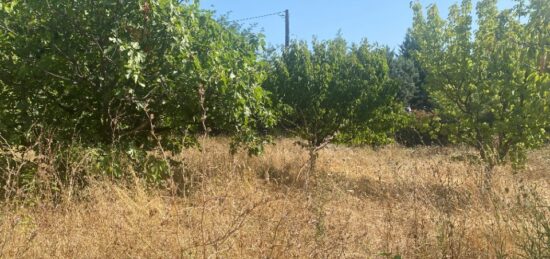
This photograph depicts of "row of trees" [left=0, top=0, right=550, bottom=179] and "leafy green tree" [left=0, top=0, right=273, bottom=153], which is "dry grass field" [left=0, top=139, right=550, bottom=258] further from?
"leafy green tree" [left=0, top=0, right=273, bottom=153]

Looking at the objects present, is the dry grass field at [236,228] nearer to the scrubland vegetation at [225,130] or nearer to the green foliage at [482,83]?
the scrubland vegetation at [225,130]

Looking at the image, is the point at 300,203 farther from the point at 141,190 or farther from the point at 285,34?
the point at 285,34

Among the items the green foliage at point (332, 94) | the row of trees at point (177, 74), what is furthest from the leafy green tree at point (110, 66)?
the green foliage at point (332, 94)

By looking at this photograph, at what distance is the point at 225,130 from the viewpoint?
5770mm

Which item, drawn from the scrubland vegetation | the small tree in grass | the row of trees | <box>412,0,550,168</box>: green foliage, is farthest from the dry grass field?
the small tree in grass

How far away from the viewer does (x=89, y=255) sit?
2939mm

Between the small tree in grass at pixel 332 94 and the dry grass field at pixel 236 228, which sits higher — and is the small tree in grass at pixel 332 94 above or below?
above

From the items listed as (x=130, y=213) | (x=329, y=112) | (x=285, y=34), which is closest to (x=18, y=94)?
(x=130, y=213)

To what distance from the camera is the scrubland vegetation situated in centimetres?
320

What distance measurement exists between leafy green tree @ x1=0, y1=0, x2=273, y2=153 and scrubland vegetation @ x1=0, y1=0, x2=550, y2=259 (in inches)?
0.7

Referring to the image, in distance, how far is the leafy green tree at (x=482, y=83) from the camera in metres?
7.08

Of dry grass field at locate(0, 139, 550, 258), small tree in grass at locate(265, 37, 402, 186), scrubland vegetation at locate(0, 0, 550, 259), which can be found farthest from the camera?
small tree in grass at locate(265, 37, 402, 186)

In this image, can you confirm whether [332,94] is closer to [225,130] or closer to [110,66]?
[225,130]

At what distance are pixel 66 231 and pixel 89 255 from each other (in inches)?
16.7
